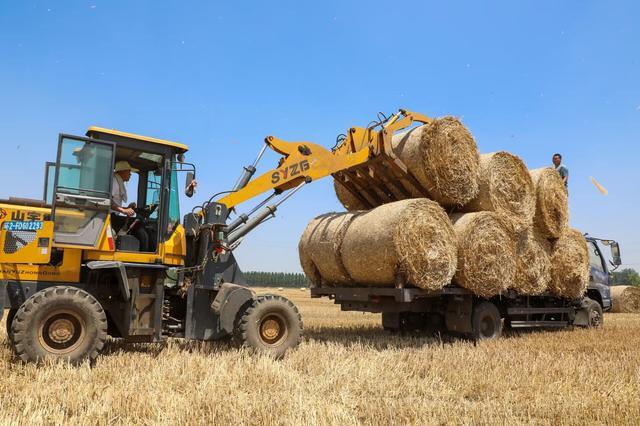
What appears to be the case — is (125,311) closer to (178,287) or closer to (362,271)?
(178,287)

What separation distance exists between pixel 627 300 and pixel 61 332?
1802 centimetres

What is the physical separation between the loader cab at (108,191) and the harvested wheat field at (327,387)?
137 centimetres

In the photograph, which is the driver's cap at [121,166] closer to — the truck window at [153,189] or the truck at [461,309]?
the truck window at [153,189]

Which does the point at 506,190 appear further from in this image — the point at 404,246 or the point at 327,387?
the point at 327,387

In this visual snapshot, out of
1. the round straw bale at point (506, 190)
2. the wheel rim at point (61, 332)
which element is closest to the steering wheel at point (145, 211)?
the wheel rim at point (61, 332)

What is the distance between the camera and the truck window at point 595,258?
13218mm

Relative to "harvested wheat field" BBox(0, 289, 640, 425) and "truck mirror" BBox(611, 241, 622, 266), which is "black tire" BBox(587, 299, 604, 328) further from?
"harvested wheat field" BBox(0, 289, 640, 425)

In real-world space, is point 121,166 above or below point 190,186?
above

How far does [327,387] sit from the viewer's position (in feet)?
17.2

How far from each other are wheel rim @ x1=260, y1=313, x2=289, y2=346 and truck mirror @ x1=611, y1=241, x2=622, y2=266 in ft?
31.0

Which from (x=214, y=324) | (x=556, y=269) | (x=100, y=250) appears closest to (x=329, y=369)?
(x=214, y=324)

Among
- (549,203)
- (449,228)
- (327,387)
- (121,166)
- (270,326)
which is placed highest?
(549,203)

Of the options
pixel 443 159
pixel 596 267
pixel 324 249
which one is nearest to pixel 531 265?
pixel 443 159

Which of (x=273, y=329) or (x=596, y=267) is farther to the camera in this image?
(x=596, y=267)
